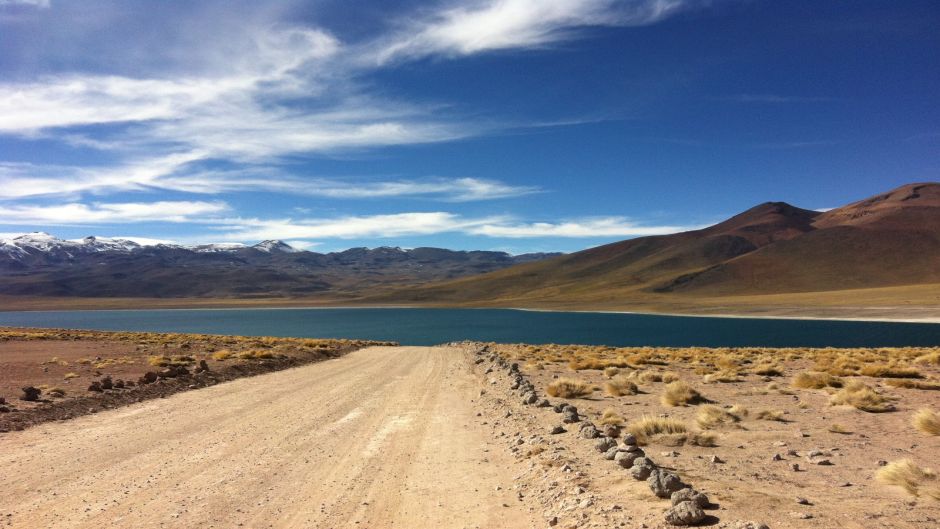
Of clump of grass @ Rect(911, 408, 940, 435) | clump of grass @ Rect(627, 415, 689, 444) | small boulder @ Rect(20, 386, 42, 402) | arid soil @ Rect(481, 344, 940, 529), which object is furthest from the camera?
small boulder @ Rect(20, 386, 42, 402)

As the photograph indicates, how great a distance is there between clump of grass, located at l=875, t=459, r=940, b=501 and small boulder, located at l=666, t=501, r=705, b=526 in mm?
2710

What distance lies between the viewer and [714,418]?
11344 millimetres

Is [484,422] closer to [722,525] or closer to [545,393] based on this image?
[545,393]

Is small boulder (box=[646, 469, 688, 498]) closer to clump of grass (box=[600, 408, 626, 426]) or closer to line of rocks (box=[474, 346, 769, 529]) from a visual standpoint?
line of rocks (box=[474, 346, 769, 529])

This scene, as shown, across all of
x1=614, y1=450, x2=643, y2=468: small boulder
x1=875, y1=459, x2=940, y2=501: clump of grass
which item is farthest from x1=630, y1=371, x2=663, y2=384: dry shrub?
x1=875, y1=459, x2=940, y2=501: clump of grass

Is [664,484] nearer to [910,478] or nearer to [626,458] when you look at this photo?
[626,458]

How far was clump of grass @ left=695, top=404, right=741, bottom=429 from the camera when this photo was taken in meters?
11.2

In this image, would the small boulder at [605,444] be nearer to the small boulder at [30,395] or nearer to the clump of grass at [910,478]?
the clump of grass at [910,478]

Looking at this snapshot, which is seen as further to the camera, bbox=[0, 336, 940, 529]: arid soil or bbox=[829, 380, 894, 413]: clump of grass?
bbox=[829, 380, 894, 413]: clump of grass

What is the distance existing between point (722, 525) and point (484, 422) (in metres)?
7.98

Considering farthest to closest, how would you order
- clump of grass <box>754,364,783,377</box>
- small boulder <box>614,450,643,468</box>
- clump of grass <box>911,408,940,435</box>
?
clump of grass <box>754,364,783,377</box>, clump of grass <box>911,408,940,435</box>, small boulder <box>614,450,643,468</box>

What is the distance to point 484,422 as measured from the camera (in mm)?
13133

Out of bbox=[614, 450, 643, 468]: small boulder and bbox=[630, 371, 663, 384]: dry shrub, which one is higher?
bbox=[614, 450, 643, 468]: small boulder

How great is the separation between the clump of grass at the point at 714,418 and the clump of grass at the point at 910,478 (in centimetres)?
412
